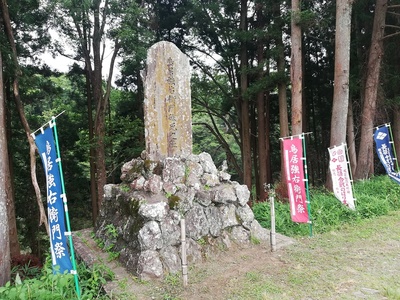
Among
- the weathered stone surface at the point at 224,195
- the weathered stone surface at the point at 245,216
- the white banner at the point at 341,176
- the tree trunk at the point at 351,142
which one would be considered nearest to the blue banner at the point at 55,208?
the weathered stone surface at the point at 224,195

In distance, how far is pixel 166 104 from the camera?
498 centimetres

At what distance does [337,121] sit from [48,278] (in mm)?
6847

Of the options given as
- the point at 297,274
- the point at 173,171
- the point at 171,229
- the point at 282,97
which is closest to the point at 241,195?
the point at 173,171

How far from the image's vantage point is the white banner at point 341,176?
5684 millimetres

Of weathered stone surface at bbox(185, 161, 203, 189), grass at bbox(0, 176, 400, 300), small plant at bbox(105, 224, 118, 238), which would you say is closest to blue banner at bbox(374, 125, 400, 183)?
grass at bbox(0, 176, 400, 300)

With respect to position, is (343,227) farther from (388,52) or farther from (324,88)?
(324,88)

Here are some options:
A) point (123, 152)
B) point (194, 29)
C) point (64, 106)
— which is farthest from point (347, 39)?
point (64, 106)

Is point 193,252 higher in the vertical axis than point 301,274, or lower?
higher

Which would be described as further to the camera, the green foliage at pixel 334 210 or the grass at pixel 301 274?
the green foliage at pixel 334 210

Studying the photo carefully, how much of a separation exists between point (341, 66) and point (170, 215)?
217 inches

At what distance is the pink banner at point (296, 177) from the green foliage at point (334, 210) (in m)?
0.46

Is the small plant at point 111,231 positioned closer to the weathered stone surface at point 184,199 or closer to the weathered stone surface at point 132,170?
the weathered stone surface at point 132,170

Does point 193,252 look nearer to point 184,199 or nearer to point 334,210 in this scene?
point 184,199

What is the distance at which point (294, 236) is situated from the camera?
5.12 m
